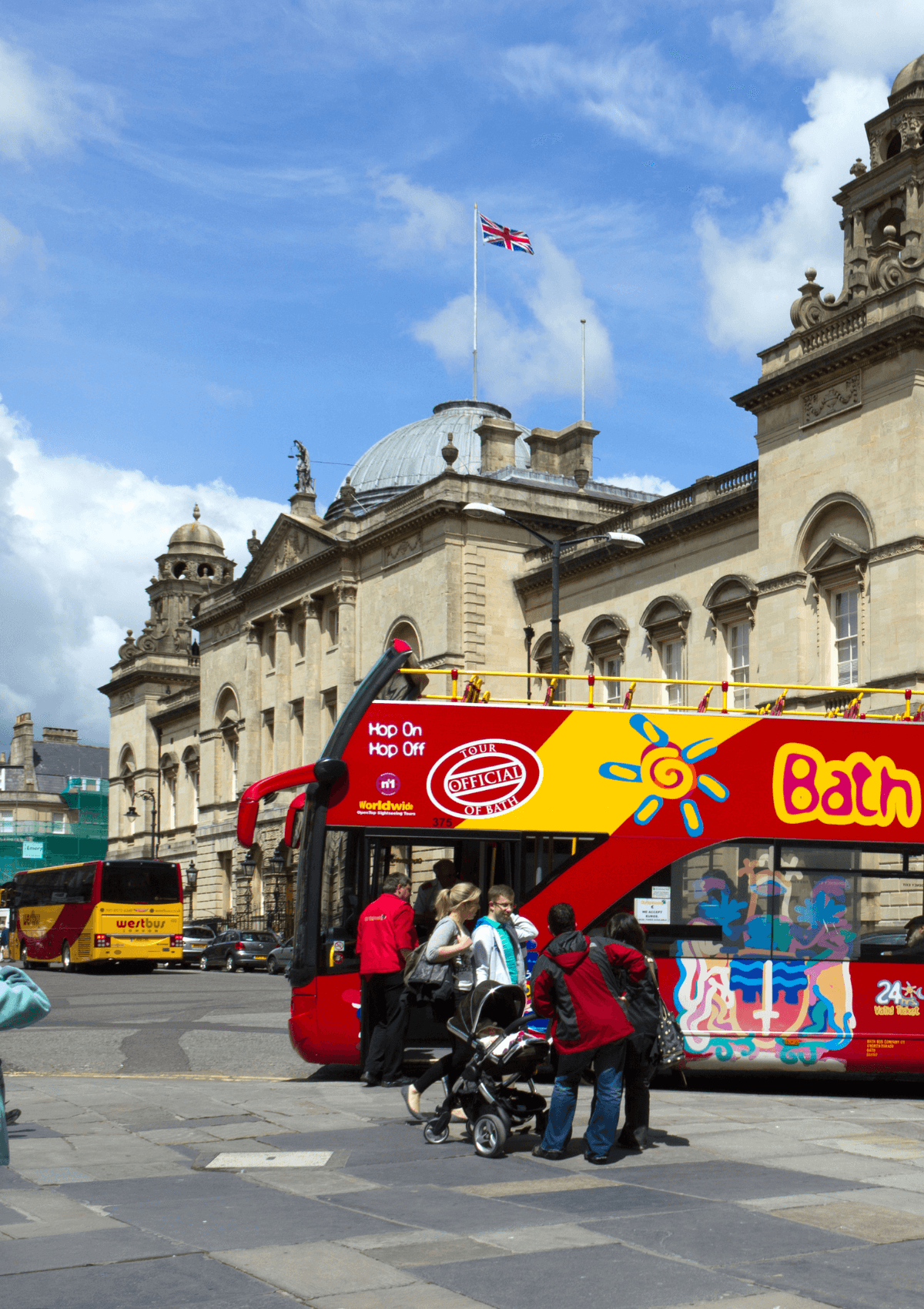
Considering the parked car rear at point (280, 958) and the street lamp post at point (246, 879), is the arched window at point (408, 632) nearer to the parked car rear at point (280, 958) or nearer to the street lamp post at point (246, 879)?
the parked car rear at point (280, 958)

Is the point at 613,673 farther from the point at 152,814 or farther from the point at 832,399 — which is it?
the point at 152,814

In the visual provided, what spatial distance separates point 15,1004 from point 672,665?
38390 millimetres

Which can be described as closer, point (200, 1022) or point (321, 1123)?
point (321, 1123)

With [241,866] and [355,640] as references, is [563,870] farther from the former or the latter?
[241,866]

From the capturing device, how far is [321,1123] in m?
11.1

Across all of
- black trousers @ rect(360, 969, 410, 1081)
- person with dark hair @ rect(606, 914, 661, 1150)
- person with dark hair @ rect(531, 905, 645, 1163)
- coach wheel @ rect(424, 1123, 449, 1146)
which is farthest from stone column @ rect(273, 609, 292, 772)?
person with dark hair @ rect(531, 905, 645, 1163)

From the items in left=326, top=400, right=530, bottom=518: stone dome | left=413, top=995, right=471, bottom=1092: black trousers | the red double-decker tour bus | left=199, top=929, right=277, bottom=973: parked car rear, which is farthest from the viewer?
left=326, top=400, right=530, bottom=518: stone dome

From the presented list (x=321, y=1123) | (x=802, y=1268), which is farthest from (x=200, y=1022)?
(x=802, y=1268)

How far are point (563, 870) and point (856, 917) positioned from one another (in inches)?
106

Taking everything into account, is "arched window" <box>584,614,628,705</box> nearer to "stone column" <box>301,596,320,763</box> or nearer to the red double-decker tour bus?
"stone column" <box>301,596,320,763</box>

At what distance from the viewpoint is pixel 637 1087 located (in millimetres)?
10203

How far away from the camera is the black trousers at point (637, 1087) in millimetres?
10055

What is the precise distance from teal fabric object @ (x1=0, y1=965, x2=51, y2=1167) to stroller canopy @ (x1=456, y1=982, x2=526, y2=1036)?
4574 mm

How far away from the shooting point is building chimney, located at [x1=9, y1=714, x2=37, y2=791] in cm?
13238
